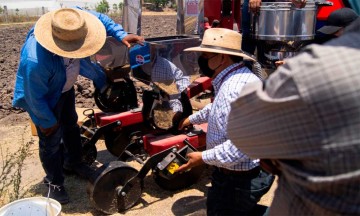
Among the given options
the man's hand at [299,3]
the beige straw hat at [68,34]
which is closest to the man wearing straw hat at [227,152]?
the beige straw hat at [68,34]

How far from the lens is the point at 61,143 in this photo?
4363 millimetres

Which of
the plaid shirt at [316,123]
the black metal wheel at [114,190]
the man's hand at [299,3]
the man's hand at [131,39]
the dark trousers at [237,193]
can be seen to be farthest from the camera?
the man's hand at [131,39]

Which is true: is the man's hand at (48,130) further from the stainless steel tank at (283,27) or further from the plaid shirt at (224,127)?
the stainless steel tank at (283,27)

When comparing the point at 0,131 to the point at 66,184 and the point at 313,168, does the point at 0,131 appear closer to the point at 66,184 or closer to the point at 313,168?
the point at 66,184

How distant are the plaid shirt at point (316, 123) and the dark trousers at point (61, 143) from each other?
9.42 ft

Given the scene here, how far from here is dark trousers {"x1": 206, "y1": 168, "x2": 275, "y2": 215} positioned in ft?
8.39

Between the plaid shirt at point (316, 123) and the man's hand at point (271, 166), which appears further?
the man's hand at point (271, 166)

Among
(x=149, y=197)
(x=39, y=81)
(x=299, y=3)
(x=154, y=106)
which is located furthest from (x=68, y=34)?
(x=299, y=3)

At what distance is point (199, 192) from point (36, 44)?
206cm

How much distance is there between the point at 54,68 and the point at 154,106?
3.99 feet

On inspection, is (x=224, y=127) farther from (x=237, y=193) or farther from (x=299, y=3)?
(x=299, y=3)

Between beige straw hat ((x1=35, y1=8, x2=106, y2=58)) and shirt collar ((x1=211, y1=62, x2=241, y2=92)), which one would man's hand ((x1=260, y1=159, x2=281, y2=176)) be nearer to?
shirt collar ((x1=211, y1=62, x2=241, y2=92))

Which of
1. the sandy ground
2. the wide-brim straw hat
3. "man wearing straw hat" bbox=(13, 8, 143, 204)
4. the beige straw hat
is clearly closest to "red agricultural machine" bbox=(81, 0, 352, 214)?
the sandy ground

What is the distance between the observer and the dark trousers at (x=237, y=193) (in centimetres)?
256
